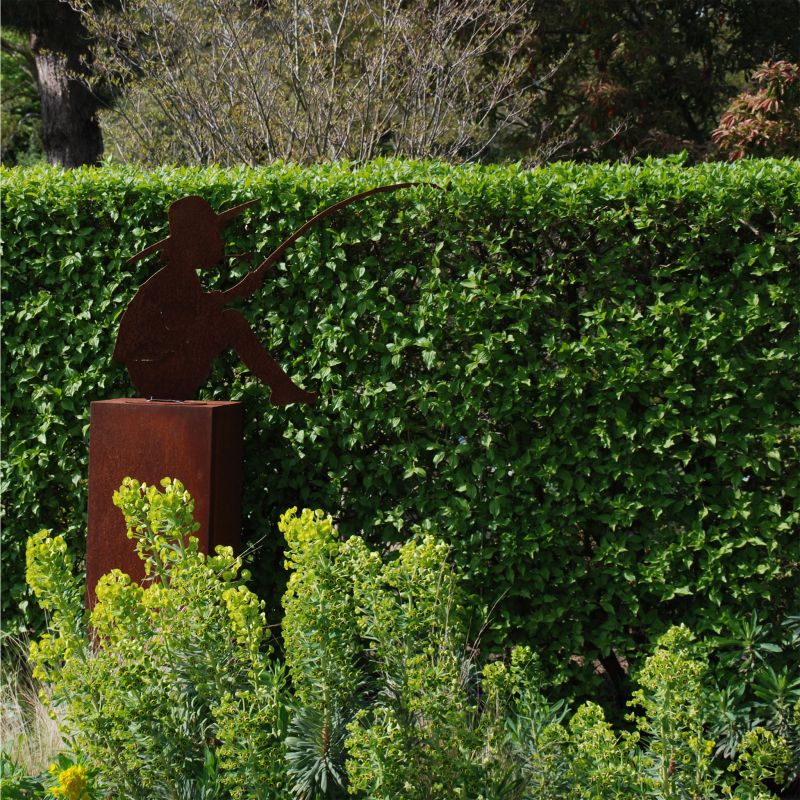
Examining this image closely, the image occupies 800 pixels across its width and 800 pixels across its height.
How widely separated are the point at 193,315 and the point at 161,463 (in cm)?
68

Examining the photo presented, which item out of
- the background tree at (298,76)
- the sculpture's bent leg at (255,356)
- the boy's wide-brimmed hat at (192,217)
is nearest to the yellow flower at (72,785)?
the sculpture's bent leg at (255,356)

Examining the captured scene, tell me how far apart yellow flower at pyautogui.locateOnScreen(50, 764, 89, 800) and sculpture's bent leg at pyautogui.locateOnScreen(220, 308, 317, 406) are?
76.7 inches

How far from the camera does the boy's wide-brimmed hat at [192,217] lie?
407 cm

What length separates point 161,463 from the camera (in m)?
3.94

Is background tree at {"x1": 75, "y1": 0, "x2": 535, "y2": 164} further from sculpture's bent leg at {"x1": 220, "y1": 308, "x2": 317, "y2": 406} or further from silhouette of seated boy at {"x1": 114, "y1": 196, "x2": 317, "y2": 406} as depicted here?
sculpture's bent leg at {"x1": 220, "y1": 308, "x2": 317, "y2": 406}

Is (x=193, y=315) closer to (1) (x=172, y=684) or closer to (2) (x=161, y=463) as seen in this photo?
(2) (x=161, y=463)

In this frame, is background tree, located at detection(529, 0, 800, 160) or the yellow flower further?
background tree, located at detection(529, 0, 800, 160)

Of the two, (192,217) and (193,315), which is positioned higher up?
→ (192,217)

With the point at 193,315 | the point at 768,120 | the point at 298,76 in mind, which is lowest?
the point at 193,315

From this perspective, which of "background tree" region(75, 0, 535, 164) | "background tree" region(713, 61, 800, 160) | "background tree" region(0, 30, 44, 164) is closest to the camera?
"background tree" region(75, 0, 535, 164)

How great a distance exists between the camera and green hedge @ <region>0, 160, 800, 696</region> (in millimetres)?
3914

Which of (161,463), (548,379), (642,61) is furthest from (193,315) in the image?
(642,61)

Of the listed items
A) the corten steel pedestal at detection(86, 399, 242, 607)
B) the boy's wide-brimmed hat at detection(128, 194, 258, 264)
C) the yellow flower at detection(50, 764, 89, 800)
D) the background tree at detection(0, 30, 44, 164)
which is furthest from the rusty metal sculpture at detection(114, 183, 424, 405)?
the background tree at detection(0, 30, 44, 164)

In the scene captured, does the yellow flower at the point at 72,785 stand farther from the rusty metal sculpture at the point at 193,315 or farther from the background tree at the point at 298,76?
the background tree at the point at 298,76
